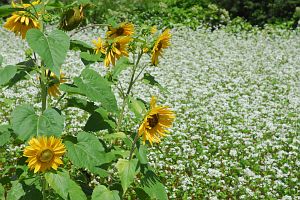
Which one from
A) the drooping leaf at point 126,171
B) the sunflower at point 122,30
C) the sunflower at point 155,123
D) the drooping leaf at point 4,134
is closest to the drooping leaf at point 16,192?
the drooping leaf at point 4,134

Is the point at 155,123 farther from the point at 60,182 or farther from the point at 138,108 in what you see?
the point at 60,182

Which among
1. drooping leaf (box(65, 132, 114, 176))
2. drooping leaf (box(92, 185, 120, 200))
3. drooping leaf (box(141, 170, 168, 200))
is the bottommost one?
drooping leaf (box(92, 185, 120, 200))

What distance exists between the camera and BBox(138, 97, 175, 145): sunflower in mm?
1847

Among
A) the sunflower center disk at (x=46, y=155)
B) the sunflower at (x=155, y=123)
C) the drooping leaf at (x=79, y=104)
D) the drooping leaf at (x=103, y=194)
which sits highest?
the sunflower at (x=155, y=123)

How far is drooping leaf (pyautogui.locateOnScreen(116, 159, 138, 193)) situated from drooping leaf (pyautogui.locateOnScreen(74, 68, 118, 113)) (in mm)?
241

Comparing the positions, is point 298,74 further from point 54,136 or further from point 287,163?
point 54,136

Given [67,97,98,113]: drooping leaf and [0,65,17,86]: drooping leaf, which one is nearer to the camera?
[0,65,17,86]: drooping leaf

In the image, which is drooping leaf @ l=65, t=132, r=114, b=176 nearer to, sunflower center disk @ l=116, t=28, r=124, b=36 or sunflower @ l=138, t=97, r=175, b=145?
sunflower @ l=138, t=97, r=175, b=145

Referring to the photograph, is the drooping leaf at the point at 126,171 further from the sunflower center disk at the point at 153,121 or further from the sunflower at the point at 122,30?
the sunflower at the point at 122,30

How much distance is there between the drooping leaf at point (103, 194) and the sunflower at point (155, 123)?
0.28m

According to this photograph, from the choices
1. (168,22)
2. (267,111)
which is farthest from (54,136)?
(168,22)

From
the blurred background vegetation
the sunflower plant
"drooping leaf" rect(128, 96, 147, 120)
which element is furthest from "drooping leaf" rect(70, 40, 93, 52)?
the blurred background vegetation

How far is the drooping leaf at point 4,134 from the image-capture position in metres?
1.91

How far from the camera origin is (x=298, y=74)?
825 centimetres
